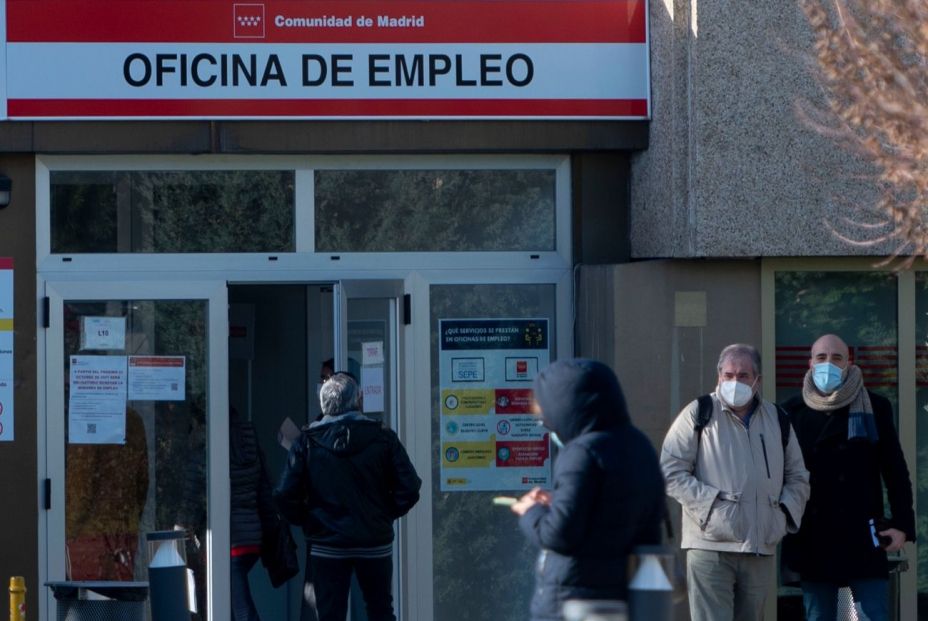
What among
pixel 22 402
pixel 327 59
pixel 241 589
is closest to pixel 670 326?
pixel 327 59

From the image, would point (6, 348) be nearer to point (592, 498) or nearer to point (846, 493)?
point (592, 498)

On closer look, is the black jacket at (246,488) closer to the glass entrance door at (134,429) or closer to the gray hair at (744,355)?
the glass entrance door at (134,429)

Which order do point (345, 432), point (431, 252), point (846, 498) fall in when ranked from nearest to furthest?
point (846, 498), point (345, 432), point (431, 252)

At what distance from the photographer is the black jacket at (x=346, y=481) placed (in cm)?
711

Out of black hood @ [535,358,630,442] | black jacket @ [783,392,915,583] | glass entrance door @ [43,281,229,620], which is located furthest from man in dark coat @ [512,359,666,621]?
glass entrance door @ [43,281,229,620]

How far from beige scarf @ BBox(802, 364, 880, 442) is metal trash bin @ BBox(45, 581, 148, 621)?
129 inches

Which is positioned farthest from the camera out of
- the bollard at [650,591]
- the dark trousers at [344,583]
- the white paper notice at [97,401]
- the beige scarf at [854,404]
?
the white paper notice at [97,401]

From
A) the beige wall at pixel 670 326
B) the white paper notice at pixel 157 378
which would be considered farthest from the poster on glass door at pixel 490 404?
the white paper notice at pixel 157 378

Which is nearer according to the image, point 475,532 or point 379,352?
point 379,352

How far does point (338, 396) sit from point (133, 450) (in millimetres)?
1732

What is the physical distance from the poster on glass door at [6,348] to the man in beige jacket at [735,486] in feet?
12.1

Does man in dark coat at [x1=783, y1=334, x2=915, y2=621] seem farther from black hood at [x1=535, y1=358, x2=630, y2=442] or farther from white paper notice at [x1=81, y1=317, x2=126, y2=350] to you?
white paper notice at [x1=81, y1=317, x2=126, y2=350]

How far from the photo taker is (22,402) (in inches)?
318

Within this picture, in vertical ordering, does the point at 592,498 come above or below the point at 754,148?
below
